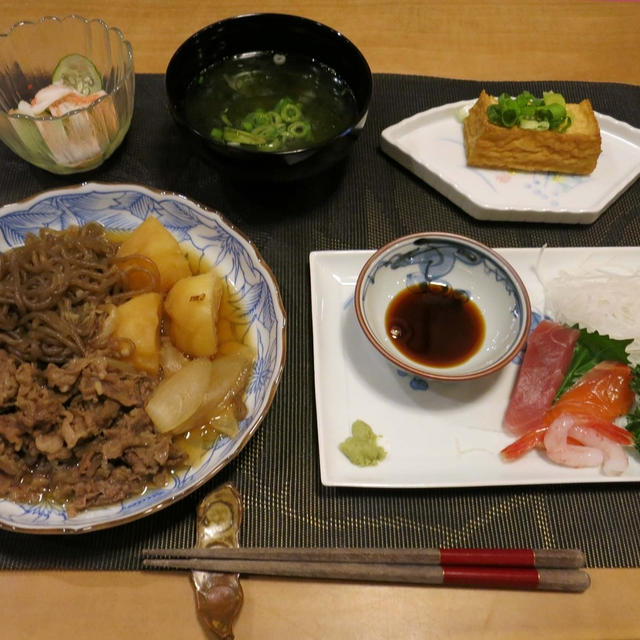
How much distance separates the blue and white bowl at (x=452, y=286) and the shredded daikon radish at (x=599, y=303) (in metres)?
0.30

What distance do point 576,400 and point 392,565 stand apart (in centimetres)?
86

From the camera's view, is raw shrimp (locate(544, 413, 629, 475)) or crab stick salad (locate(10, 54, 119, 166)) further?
crab stick salad (locate(10, 54, 119, 166))

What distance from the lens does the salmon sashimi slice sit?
184 cm

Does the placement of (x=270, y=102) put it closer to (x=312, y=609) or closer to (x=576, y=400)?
(x=576, y=400)

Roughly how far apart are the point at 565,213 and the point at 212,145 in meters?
1.61

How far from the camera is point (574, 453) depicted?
177 cm

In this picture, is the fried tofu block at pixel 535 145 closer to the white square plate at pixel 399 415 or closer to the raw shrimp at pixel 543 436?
the white square plate at pixel 399 415

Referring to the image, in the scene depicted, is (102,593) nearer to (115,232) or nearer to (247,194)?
(115,232)

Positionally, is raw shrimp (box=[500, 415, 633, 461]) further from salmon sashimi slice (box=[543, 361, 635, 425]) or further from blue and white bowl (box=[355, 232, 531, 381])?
blue and white bowl (box=[355, 232, 531, 381])

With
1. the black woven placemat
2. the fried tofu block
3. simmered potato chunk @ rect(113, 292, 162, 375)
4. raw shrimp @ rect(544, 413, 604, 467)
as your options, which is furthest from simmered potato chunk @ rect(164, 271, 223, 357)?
the fried tofu block

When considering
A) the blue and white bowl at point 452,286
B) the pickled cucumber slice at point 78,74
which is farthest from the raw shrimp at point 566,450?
the pickled cucumber slice at point 78,74

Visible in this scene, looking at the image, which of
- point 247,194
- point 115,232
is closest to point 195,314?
point 115,232

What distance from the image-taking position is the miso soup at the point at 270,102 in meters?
2.37

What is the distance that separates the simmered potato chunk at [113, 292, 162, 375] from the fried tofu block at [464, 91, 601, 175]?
171 centimetres
